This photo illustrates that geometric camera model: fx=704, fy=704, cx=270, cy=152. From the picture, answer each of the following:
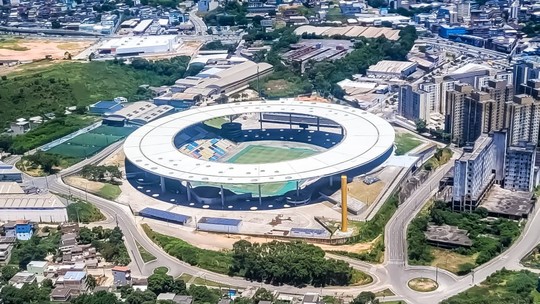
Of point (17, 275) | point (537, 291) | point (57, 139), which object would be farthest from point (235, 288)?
point (57, 139)

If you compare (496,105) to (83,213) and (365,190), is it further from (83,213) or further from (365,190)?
(83,213)

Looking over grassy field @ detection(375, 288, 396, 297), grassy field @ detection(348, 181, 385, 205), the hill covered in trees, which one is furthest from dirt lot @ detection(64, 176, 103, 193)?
grassy field @ detection(375, 288, 396, 297)

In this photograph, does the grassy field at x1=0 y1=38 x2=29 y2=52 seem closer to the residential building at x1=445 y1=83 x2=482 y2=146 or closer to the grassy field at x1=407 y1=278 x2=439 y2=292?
the residential building at x1=445 y1=83 x2=482 y2=146

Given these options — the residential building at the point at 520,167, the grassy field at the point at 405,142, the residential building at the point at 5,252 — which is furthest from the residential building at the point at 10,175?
the residential building at the point at 520,167

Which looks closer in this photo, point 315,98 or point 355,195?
point 355,195

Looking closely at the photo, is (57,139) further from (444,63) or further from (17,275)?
(444,63)
